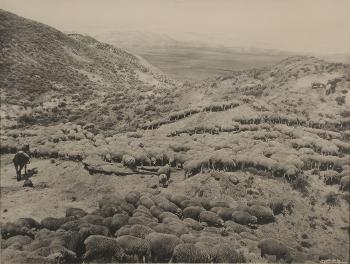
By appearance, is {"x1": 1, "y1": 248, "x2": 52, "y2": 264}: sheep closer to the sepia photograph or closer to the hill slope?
the sepia photograph

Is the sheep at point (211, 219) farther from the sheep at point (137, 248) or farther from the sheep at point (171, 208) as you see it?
the sheep at point (137, 248)

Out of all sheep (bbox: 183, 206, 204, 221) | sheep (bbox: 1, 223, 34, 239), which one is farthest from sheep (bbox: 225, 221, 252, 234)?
sheep (bbox: 1, 223, 34, 239)

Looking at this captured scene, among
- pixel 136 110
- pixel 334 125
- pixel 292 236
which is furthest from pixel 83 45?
pixel 292 236

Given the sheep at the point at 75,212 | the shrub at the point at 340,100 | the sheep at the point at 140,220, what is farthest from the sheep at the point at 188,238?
the shrub at the point at 340,100

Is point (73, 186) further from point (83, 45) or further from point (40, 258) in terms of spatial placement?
point (83, 45)

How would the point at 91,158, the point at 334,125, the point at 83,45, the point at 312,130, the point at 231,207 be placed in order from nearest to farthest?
1. the point at 231,207
2. the point at 91,158
3. the point at 312,130
4. the point at 334,125
5. the point at 83,45

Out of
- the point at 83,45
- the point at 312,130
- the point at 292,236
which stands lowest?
the point at 292,236
